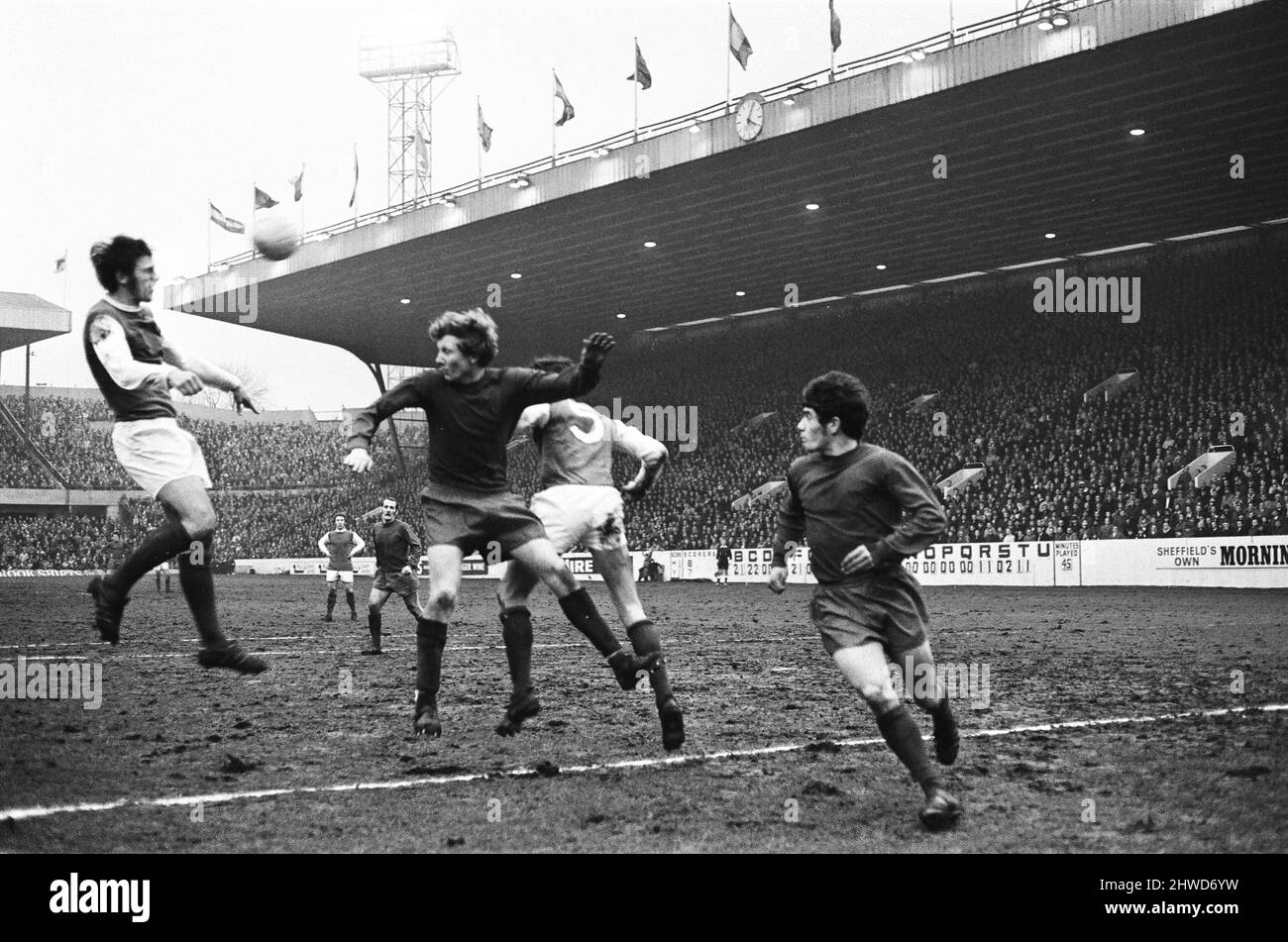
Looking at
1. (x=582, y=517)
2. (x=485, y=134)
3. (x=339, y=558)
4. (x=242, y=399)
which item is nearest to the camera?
(x=242, y=399)

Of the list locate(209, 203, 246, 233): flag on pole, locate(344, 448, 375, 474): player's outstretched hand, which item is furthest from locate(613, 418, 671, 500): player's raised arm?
locate(209, 203, 246, 233): flag on pole

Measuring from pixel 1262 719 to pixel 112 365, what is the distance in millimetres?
6689

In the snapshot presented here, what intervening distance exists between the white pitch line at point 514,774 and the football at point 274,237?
15.2ft

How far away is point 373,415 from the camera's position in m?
6.45

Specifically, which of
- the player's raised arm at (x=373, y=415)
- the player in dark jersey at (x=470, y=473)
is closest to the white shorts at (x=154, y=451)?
the player's raised arm at (x=373, y=415)

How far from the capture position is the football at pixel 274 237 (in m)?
9.52

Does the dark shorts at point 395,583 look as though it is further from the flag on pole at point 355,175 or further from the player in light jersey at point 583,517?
the flag on pole at point 355,175

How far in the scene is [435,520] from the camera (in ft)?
22.5

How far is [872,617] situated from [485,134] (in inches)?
1395

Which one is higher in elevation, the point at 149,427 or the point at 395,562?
the point at 149,427

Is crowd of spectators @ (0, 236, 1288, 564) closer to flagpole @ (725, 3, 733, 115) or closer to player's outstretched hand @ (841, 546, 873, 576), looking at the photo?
flagpole @ (725, 3, 733, 115)

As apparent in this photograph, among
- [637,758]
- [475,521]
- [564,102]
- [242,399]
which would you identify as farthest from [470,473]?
[564,102]

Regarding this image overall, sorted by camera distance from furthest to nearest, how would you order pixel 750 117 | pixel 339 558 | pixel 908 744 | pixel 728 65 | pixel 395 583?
pixel 728 65, pixel 750 117, pixel 339 558, pixel 395 583, pixel 908 744

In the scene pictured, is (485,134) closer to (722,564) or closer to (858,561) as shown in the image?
(722,564)
